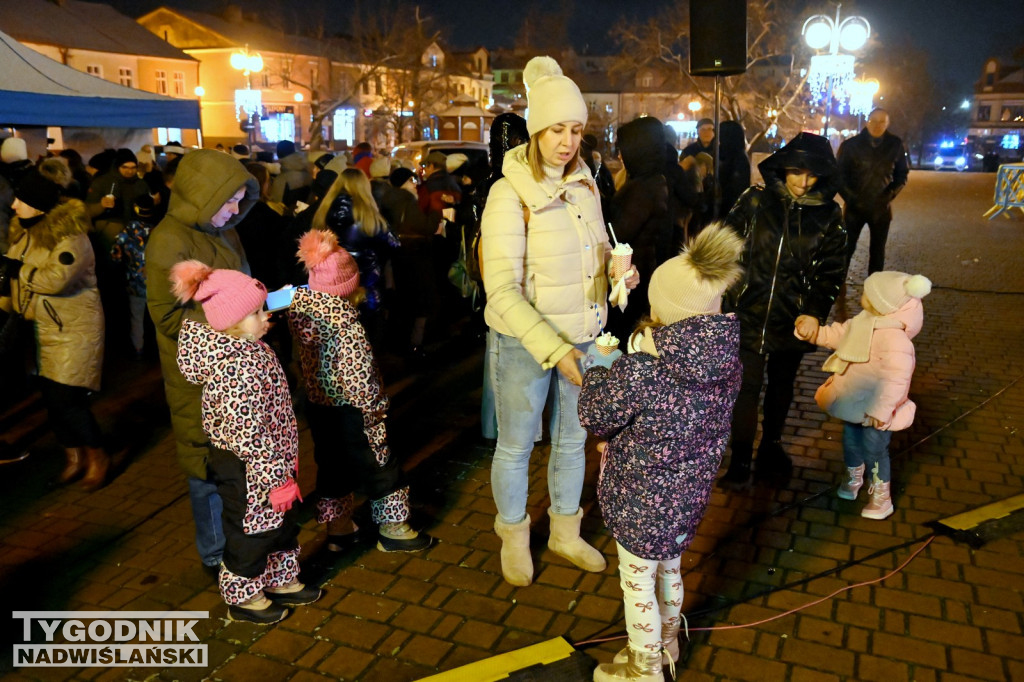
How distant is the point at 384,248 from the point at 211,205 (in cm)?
249

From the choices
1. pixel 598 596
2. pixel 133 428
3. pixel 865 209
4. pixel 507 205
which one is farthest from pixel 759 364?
pixel 865 209

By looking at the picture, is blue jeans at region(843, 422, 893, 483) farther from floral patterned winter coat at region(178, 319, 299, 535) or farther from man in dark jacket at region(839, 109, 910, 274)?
man in dark jacket at region(839, 109, 910, 274)

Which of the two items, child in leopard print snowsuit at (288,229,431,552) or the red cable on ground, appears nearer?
the red cable on ground

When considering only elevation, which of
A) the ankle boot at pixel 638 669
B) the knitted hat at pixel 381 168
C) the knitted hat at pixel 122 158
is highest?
the knitted hat at pixel 122 158

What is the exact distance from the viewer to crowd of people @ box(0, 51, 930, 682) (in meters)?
2.85

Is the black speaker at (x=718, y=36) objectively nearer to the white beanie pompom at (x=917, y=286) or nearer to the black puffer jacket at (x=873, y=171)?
the white beanie pompom at (x=917, y=286)

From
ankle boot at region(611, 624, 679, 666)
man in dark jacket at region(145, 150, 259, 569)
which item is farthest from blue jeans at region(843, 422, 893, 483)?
man in dark jacket at region(145, 150, 259, 569)

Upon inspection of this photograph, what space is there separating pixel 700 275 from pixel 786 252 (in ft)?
6.36

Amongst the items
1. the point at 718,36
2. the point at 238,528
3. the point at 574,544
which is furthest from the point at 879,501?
the point at 718,36

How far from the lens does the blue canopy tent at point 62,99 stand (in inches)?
308

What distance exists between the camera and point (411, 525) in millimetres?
4309

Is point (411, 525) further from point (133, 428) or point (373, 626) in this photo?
point (133, 428)

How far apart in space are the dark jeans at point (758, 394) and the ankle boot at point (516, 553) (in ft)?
5.42

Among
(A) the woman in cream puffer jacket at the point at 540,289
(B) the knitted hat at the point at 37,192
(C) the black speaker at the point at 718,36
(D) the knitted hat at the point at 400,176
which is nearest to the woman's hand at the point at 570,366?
(A) the woman in cream puffer jacket at the point at 540,289
